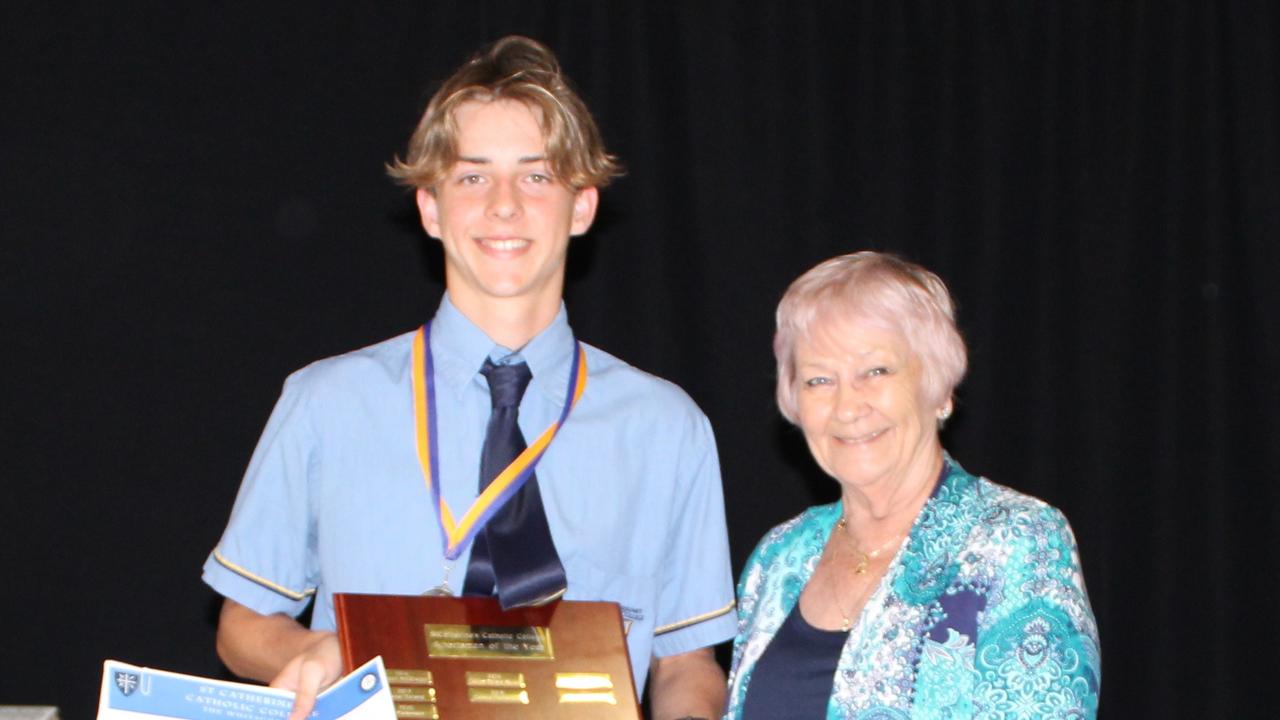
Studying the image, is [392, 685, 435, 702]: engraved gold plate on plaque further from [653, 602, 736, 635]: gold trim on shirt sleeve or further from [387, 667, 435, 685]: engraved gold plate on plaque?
[653, 602, 736, 635]: gold trim on shirt sleeve

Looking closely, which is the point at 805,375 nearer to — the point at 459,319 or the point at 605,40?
the point at 459,319

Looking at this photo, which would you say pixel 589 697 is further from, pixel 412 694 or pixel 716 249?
pixel 716 249

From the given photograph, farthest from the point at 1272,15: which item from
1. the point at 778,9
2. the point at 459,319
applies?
the point at 459,319

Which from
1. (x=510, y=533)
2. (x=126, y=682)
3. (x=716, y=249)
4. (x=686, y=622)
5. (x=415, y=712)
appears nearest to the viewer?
(x=126, y=682)

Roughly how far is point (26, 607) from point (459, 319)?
8.52ft

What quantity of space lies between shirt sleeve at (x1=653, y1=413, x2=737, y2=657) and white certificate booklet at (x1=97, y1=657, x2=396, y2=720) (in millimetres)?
873

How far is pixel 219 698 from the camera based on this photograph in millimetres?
1957

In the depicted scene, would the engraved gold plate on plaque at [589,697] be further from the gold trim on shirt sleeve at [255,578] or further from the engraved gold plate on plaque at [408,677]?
the gold trim on shirt sleeve at [255,578]

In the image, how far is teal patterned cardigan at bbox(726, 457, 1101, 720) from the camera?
7.59 feet

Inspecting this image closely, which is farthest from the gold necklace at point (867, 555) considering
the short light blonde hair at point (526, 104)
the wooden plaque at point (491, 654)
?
the short light blonde hair at point (526, 104)

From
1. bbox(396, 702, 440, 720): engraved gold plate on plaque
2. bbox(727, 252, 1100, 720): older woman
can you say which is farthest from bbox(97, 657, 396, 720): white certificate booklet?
bbox(727, 252, 1100, 720): older woman

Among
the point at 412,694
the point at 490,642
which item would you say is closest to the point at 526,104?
the point at 490,642

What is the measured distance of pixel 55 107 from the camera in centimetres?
448

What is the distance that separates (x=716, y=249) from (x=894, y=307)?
206cm
